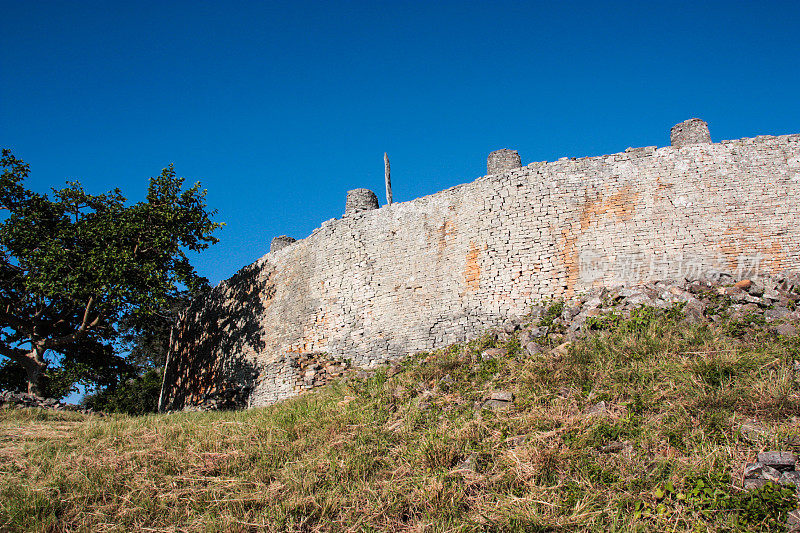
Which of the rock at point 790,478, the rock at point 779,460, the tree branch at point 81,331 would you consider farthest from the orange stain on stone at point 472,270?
the tree branch at point 81,331

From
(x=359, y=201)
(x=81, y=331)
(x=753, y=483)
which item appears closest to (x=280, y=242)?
(x=359, y=201)

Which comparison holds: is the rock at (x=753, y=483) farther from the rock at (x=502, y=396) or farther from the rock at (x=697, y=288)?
the rock at (x=697, y=288)

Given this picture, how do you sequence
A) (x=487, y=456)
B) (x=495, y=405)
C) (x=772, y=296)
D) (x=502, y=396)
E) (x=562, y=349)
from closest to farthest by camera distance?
(x=487, y=456) < (x=495, y=405) < (x=502, y=396) < (x=772, y=296) < (x=562, y=349)

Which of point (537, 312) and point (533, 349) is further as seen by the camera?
point (537, 312)

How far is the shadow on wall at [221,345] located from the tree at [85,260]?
2.26 metres

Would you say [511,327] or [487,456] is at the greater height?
[511,327]

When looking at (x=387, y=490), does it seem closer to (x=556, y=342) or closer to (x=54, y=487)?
(x=54, y=487)

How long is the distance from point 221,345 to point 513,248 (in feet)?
37.3

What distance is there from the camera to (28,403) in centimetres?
1321

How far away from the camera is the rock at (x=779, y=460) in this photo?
554 centimetres

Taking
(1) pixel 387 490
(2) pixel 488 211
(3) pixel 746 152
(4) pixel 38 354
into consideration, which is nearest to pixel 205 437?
(1) pixel 387 490

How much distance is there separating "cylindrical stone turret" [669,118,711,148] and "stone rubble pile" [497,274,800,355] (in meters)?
3.79

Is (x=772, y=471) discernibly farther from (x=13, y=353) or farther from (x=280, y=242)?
(x=13, y=353)

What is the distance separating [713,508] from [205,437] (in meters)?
7.42
